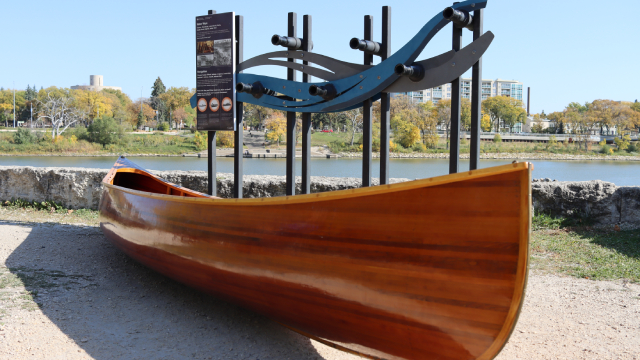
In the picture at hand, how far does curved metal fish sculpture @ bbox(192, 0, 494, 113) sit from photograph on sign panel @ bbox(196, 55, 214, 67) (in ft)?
1.43

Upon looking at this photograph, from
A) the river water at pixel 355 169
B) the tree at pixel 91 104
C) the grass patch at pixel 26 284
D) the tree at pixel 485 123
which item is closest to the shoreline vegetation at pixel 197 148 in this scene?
the river water at pixel 355 169

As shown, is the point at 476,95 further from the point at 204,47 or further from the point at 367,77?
the point at 204,47

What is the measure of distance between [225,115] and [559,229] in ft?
16.8

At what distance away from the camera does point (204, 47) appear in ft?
20.8

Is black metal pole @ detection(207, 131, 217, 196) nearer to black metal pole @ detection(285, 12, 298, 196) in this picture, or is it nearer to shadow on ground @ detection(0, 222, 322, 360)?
black metal pole @ detection(285, 12, 298, 196)

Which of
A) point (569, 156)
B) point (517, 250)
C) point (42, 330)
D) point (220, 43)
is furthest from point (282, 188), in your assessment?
point (569, 156)

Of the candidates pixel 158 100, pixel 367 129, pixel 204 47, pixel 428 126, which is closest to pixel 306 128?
pixel 367 129

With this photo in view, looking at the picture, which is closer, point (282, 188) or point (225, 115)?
point (225, 115)

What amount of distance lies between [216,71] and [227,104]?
1.60 ft

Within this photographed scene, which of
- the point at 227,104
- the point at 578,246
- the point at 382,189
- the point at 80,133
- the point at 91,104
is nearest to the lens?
the point at 382,189

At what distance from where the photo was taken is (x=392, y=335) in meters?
2.70

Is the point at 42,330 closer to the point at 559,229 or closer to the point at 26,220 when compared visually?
the point at 26,220

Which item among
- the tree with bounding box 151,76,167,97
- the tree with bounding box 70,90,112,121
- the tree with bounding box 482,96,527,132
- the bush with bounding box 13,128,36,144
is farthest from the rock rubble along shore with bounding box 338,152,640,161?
the tree with bounding box 151,76,167,97

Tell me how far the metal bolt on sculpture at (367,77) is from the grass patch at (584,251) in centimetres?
207
